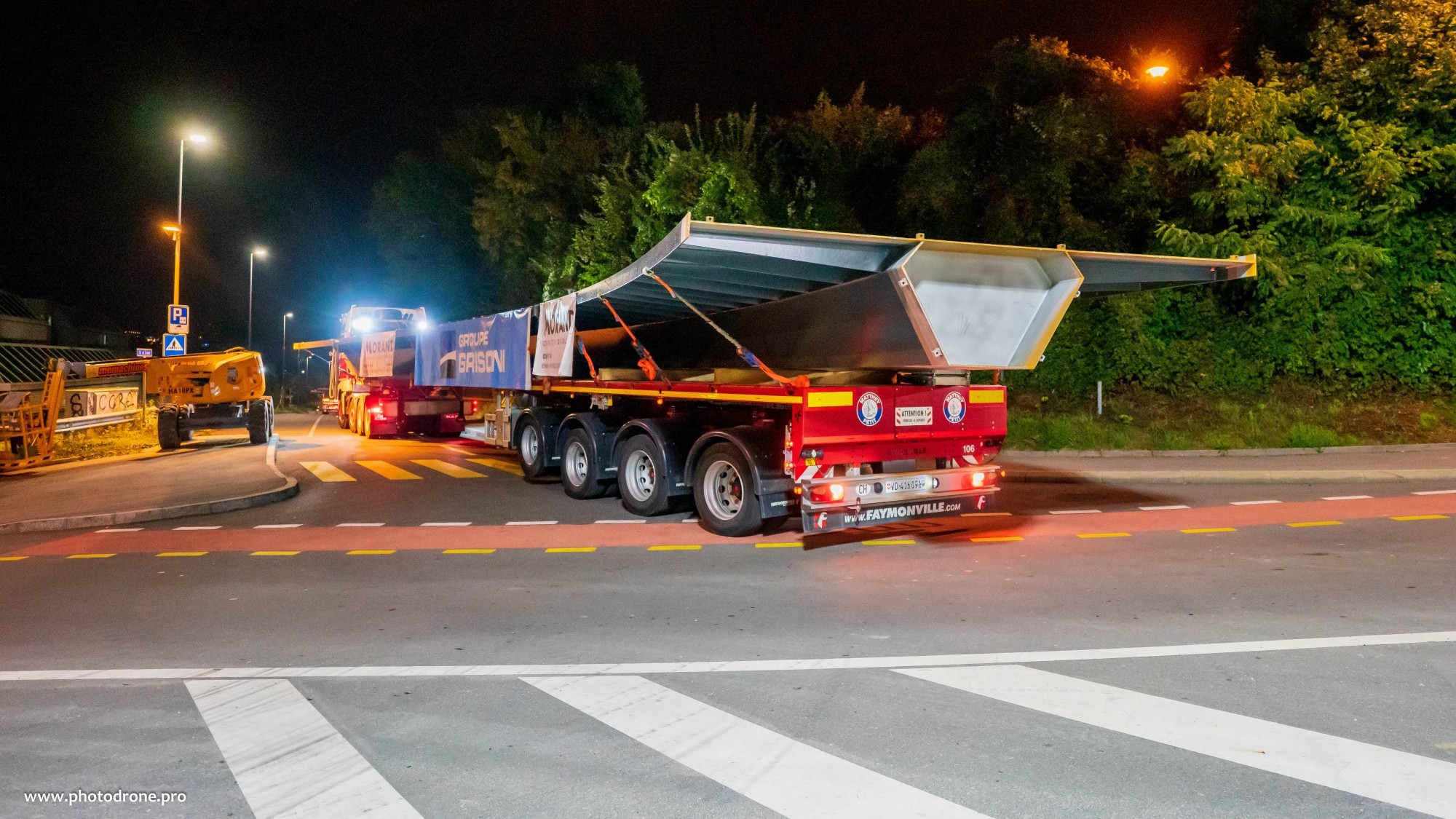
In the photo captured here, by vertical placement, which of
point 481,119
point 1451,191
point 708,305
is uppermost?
point 481,119

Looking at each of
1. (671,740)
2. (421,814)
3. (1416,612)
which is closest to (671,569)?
(671,740)

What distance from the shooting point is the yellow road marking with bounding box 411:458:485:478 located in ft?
53.5

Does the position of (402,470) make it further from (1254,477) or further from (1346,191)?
(1346,191)

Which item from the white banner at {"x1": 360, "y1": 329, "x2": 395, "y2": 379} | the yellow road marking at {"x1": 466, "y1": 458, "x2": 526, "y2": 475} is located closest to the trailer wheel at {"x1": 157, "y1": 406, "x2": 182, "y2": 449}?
the white banner at {"x1": 360, "y1": 329, "x2": 395, "y2": 379}

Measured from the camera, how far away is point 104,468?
17359 millimetres

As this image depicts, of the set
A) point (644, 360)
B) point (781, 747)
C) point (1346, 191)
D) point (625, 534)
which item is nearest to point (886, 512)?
point (625, 534)

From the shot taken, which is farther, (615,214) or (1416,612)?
(615,214)

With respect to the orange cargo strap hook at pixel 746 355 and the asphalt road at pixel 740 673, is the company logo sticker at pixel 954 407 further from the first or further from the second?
the orange cargo strap hook at pixel 746 355

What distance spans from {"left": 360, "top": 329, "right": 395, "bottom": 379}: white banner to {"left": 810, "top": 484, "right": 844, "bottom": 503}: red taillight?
55.2 feet

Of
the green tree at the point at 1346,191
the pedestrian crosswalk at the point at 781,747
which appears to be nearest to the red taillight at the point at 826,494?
the pedestrian crosswalk at the point at 781,747

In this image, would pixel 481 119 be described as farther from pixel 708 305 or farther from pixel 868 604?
pixel 868 604

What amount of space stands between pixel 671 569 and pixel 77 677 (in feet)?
14.6

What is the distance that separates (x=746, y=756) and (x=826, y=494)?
465 centimetres

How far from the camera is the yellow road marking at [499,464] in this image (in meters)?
17.0
